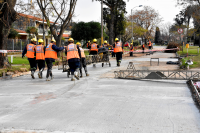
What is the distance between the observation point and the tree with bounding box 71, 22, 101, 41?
5097cm

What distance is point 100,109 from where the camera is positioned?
21.0ft

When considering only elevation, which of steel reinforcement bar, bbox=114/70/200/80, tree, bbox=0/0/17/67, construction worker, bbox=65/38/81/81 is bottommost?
steel reinforcement bar, bbox=114/70/200/80

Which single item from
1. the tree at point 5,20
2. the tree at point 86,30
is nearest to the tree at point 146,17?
the tree at point 86,30

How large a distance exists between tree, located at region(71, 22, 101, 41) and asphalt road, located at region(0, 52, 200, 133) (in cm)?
4190

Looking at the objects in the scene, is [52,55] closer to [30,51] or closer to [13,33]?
[30,51]

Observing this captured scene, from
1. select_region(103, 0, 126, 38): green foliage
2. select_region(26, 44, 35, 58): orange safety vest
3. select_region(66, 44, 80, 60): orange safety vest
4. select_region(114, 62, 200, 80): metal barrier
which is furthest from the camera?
select_region(103, 0, 126, 38): green foliage

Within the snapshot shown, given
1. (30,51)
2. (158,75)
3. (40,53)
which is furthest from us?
(30,51)

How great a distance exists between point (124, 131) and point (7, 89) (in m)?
6.00

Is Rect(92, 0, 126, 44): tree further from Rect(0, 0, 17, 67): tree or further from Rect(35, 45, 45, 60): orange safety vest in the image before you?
Rect(35, 45, 45, 60): orange safety vest

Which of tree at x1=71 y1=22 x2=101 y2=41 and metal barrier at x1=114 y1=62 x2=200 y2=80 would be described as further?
tree at x1=71 y1=22 x2=101 y2=41

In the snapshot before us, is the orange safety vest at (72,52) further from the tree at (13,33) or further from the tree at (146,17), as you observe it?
the tree at (146,17)

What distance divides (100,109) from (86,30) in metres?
45.5

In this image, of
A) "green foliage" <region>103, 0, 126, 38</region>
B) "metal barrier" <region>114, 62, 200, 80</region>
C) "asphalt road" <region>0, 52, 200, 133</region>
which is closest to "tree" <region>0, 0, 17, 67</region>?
"asphalt road" <region>0, 52, 200, 133</region>

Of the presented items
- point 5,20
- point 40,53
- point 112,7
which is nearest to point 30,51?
point 40,53
